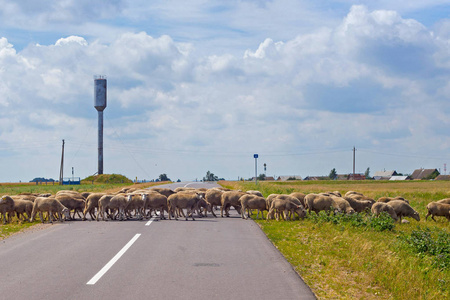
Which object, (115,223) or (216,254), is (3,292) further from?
(115,223)

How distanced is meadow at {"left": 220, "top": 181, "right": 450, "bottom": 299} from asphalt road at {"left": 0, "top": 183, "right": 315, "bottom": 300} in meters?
0.63

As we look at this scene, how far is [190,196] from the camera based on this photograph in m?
23.8

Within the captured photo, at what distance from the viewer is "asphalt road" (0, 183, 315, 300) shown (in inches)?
354

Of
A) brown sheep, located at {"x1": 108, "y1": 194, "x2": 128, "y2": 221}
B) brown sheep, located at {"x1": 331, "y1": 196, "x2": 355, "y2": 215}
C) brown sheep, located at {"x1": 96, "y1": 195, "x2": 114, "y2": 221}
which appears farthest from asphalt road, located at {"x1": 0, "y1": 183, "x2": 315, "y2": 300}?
brown sheep, located at {"x1": 331, "y1": 196, "x2": 355, "y2": 215}

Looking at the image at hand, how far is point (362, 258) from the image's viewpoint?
12523mm

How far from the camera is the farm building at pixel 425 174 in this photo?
170m

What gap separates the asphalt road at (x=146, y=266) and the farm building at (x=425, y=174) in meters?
166

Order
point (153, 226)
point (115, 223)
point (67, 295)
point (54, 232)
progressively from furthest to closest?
point (115, 223)
point (153, 226)
point (54, 232)
point (67, 295)

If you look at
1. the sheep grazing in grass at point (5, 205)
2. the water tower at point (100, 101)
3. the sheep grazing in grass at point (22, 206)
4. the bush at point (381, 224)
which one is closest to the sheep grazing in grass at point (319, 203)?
the bush at point (381, 224)

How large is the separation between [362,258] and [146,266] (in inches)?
208

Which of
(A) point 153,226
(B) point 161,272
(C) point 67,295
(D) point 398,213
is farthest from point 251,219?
(C) point 67,295

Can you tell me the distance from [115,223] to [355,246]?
36.1 ft

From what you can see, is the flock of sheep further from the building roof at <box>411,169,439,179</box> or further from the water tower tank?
the building roof at <box>411,169,439,179</box>

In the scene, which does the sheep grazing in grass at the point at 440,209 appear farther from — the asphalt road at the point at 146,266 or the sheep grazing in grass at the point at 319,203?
the asphalt road at the point at 146,266
